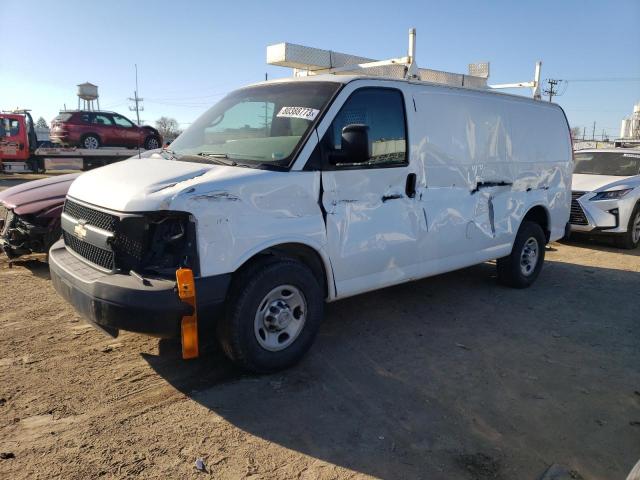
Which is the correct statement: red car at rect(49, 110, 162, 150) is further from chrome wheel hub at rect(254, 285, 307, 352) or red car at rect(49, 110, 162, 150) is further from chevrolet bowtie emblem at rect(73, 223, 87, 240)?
chrome wheel hub at rect(254, 285, 307, 352)

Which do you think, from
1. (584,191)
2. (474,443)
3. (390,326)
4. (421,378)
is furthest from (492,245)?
(584,191)

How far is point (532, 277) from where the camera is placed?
642cm

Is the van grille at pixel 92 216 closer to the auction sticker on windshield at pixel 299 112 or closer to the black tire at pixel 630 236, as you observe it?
the auction sticker on windshield at pixel 299 112

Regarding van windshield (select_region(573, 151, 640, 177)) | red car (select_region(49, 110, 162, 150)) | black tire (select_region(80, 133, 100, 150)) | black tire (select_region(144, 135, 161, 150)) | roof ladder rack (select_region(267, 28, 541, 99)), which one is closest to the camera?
roof ladder rack (select_region(267, 28, 541, 99))

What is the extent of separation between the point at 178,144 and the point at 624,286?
5.93 meters

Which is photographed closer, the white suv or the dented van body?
the dented van body

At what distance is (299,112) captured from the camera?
3.95 metres

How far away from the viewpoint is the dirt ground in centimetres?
278

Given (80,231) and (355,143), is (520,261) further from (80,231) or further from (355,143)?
(80,231)

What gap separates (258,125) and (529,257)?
4030 millimetres

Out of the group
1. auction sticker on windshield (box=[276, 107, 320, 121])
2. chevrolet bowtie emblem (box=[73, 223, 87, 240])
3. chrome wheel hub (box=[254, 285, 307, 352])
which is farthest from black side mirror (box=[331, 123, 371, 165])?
chevrolet bowtie emblem (box=[73, 223, 87, 240])


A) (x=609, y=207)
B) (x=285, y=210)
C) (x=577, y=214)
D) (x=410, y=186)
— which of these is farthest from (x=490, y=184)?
(x=609, y=207)

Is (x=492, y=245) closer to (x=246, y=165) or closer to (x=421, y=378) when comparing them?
(x=421, y=378)

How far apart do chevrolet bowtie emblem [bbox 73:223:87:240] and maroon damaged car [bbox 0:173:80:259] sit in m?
2.29
